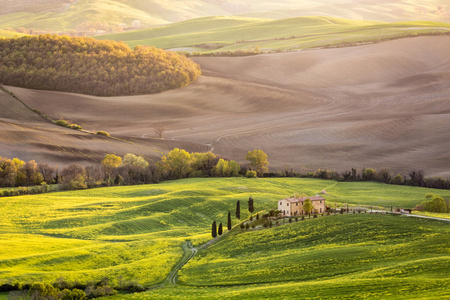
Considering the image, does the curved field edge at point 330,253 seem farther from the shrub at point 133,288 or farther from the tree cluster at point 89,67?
the tree cluster at point 89,67

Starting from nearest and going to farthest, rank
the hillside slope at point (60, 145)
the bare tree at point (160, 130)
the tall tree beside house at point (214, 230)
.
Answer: the tall tree beside house at point (214, 230) → the hillside slope at point (60, 145) → the bare tree at point (160, 130)

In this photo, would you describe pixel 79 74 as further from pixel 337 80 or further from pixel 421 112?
pixel 421 112

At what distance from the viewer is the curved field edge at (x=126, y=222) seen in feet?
164

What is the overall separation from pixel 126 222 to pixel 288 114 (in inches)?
3601

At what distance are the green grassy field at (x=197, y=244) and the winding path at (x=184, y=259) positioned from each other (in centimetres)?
57

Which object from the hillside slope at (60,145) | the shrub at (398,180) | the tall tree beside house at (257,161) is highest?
the hillside slope at (60,145)

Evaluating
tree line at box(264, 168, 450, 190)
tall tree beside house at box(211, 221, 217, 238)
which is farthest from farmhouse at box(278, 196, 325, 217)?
tree line at box(264, 168, 450, 190)

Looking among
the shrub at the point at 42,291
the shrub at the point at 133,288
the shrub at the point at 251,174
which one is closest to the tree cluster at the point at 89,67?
the shrub at the point at 251,174

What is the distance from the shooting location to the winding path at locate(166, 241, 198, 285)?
49.4 meters

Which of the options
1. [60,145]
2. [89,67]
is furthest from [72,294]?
[89,67]

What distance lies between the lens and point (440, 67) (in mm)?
183625

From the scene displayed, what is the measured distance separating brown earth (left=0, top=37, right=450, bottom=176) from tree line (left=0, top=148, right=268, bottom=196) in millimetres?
8515

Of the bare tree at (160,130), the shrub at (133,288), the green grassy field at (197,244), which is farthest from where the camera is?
the bare tree at (160,130)

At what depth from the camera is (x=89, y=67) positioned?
6964 inches
